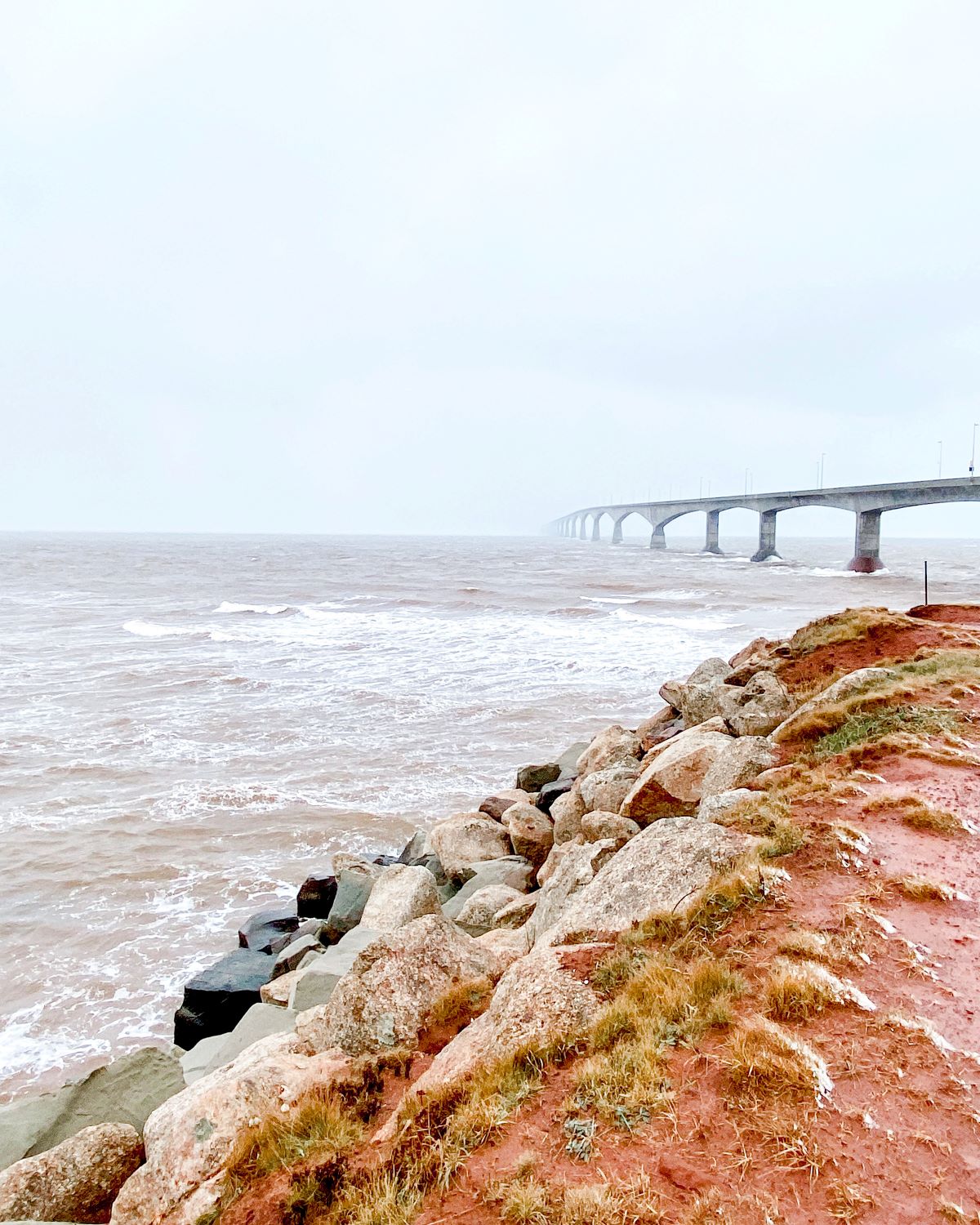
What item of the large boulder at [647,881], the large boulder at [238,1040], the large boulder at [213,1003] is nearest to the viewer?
the large boulder at [647,881]

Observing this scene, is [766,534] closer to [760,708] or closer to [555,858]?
[760,708]

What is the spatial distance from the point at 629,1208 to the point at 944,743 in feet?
23.4

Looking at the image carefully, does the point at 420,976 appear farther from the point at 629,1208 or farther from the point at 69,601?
the point at 69,601

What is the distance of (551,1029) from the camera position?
395 centimetres

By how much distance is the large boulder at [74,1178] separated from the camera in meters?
3.99

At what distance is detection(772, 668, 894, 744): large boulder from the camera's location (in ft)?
29.7

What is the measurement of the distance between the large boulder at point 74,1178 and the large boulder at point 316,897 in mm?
5292

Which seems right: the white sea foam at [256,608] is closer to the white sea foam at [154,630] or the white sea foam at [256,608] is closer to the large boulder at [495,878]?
the white sea foam at [154,630]

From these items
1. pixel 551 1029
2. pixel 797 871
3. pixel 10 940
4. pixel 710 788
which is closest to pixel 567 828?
pixel 710 788

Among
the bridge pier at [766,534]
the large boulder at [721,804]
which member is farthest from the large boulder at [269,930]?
the bridge pier at [766,534]

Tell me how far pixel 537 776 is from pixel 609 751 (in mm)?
2048

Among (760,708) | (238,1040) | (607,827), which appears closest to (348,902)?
(238,1040)

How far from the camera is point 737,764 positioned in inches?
320

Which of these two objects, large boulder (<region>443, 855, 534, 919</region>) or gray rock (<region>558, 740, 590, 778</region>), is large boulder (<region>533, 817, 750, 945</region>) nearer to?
large boulder (<region>443, 855, 534, 919</region>)
